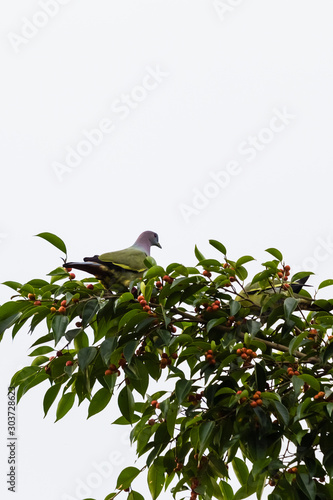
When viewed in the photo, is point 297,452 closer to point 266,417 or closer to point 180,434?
point 266,417

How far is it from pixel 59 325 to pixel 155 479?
64 cm

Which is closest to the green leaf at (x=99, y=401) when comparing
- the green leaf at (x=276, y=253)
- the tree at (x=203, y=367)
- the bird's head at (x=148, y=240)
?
the tree at (x=203, y=367)

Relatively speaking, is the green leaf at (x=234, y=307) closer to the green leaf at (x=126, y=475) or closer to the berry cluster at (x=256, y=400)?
the berry cluster at (x=256, y=400)

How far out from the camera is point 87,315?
95.3 inches

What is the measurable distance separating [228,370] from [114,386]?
0.37 metres

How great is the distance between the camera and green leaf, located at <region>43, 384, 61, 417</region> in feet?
7.95

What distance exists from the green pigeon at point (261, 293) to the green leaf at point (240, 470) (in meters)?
0.58

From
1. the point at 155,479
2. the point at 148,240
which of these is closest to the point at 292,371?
the point at 155,479

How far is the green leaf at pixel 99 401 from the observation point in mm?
2441

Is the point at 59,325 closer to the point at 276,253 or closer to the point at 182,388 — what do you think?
the point at 182,388

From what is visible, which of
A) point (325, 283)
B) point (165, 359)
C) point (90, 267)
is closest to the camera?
point (165, 359)

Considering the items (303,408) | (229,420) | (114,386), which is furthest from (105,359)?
(303,408)

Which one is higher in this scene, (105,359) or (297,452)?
(105,359)

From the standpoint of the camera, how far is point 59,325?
2367 mm
